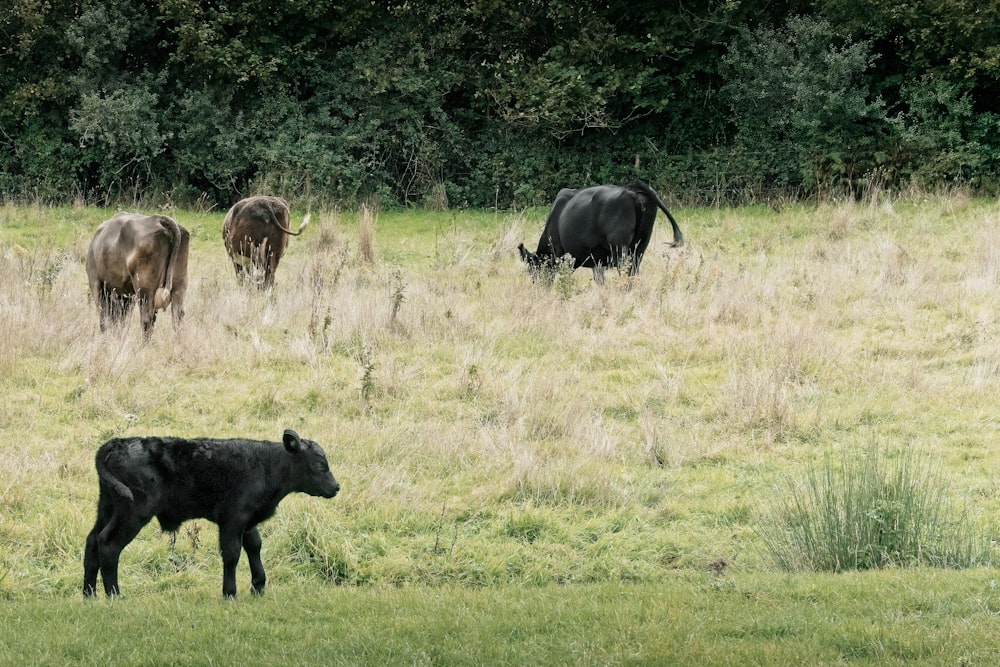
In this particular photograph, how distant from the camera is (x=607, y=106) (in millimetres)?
26781

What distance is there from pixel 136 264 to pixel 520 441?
4917 mm

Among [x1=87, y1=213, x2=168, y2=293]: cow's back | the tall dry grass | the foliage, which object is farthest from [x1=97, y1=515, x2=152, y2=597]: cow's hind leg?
the foliage

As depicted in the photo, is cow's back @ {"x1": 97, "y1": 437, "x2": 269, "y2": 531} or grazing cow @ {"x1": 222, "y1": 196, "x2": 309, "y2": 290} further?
grazing cow @ {"x1": 222, "y1": 196, "x2": 309, "y2": 290}

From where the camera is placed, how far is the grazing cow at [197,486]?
6.36 metres

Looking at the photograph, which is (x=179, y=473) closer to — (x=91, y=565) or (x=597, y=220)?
(x=91, y=565)

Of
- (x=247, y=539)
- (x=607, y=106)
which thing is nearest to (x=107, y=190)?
(x=607, y=106)

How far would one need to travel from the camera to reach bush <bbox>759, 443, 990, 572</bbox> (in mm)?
7543

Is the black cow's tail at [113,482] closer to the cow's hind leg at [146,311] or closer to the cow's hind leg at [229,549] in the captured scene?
the cow's hind leg at [229,549]

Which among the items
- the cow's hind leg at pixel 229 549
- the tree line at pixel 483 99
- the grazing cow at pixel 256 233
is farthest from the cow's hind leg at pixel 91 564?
the tree line at pixel 483 99

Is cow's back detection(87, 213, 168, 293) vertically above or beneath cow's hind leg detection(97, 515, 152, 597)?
above

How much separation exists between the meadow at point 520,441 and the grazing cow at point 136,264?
1.04 ft

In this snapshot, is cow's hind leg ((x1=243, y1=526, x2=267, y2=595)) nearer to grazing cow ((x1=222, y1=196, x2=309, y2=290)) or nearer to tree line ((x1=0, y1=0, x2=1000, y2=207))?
grazing cow ((x1=222, y1=196, x2=309, y2=290))

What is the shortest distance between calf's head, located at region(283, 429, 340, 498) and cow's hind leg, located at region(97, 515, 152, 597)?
79 cm

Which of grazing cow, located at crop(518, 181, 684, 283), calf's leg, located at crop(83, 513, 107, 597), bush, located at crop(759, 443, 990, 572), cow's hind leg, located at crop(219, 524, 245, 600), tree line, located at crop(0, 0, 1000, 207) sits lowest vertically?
calf's leg, located at crop(83, 513, 107, 597)
